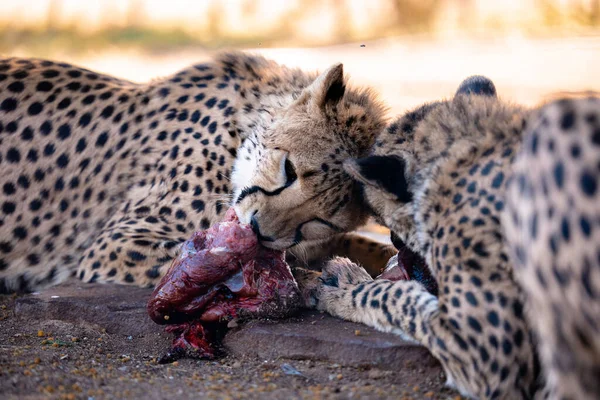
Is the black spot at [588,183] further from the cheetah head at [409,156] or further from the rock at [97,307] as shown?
the rock at [97,307]

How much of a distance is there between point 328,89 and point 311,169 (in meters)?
0.42

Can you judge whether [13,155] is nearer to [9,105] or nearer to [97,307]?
[9,105]

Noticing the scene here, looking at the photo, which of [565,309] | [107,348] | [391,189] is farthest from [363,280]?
[565,309]

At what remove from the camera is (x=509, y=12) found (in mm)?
12633

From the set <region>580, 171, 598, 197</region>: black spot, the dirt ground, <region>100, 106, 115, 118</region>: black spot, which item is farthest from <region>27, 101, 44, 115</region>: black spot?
<region>580, 171, 598, 197</region>: black spot

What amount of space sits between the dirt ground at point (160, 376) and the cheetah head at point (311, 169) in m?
0.68

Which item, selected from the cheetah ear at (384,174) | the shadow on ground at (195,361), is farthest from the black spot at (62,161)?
the cheetah ear at (384,174)

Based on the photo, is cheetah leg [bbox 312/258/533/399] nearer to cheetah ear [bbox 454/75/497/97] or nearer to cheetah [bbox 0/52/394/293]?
cheetah [bbox 0/52/394/293]

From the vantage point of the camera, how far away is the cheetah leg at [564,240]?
2266 mm

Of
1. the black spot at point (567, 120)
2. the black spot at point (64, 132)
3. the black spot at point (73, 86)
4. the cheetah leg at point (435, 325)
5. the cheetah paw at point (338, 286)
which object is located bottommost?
the cheetah paw at point (338, 286)

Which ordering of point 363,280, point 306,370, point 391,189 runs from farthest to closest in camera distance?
point 363,280, point 391,189, point 306,370

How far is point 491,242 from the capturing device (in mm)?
2912

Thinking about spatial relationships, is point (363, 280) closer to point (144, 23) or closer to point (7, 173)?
point (7, 173)

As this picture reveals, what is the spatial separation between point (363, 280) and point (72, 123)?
1.99m
